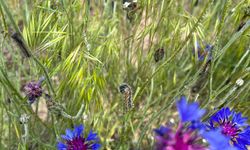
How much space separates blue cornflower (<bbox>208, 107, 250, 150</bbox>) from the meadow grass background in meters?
0.03

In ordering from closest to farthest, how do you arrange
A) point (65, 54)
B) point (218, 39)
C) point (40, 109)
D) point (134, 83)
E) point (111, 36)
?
point (218, 39)
point (65, 54)
point (111, 36)
point (134, 83)
point (40, 109)

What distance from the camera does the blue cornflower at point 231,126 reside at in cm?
96

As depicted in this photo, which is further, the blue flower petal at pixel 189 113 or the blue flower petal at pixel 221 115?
the blue flower petal at pixel 221 115

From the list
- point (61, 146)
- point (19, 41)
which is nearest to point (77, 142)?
point (61, 146)

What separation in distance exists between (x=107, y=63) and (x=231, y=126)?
0.47 meters

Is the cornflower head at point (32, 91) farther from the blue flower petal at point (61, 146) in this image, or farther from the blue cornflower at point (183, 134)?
the blue cornflower at point (183, 134)

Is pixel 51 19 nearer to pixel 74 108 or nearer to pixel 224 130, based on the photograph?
pixel 74 108

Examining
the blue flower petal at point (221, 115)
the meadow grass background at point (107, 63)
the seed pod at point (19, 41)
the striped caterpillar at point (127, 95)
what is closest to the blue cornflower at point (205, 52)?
the meadow grass background at point (107, 63)

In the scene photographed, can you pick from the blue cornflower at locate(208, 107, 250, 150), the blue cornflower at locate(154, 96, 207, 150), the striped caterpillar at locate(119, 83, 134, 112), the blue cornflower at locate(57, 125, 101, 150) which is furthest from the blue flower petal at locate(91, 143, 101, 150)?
the blue cornflower at locate(154, 96, 207, 150)

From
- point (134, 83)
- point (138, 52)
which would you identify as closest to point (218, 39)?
point (138, 52)

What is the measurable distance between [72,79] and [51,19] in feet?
0.79

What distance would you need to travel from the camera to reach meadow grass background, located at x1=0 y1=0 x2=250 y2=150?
0.98 metres

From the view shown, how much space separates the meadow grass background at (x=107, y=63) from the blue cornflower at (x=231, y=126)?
0.09 feet

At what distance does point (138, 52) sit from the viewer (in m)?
1.38
